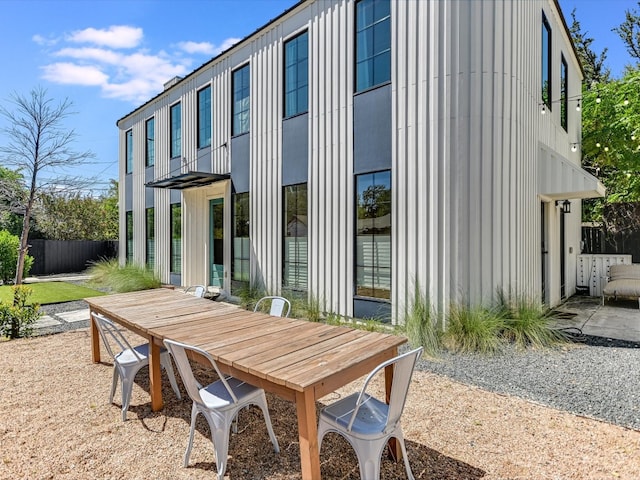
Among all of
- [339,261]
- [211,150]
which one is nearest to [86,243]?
[211,150]

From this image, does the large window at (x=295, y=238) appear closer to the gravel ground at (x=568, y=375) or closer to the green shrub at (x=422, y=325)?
the green shrub at (x=422, y=325)

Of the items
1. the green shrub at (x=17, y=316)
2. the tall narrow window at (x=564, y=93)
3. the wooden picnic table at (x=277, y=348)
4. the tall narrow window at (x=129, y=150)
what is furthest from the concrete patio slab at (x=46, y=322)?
the tall narrow window at (x=564, y=93)

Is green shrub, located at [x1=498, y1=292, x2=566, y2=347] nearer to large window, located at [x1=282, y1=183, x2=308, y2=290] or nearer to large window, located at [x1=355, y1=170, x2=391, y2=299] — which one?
large window, located at [x1=355, y1=170, x2=391, y2=299]

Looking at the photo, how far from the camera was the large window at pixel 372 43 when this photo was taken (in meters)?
6.07

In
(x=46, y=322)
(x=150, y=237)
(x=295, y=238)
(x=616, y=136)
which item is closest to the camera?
(x=46, y=322)

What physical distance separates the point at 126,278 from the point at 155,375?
8.75 m

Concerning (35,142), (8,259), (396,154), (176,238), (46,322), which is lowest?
(46,322)

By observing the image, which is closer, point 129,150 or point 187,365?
point 187,365

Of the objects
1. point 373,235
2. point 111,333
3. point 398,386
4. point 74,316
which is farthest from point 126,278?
point 398,386

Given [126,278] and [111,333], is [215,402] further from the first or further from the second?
[126,278]

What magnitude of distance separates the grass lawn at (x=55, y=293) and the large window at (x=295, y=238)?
240 inches

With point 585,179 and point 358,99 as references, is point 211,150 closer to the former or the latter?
point 358,99

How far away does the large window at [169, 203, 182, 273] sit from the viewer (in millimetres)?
11234

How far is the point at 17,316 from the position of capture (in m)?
5.99
